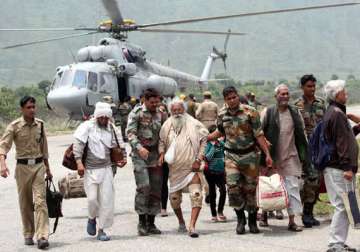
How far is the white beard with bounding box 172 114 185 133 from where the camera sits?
27.9ft

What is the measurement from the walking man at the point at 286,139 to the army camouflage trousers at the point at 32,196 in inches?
110

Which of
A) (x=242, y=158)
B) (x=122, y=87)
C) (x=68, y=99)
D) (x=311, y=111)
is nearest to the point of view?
(x=242, y=158)

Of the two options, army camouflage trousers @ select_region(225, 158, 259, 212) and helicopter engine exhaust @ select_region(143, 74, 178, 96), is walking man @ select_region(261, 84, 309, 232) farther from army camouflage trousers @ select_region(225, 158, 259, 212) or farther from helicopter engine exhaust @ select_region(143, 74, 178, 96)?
helicopter engine exhaust @ select_region(143, 74, 178, 96)

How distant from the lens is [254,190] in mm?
8375

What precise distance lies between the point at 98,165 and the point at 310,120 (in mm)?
2757

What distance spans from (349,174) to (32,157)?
11.7ft

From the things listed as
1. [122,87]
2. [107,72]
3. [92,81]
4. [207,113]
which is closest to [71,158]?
[207,113]

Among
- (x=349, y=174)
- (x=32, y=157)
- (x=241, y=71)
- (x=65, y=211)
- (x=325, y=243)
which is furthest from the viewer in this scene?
(x=241, y=71)

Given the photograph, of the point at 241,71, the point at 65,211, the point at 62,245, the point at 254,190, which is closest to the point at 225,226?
the point at 254,190

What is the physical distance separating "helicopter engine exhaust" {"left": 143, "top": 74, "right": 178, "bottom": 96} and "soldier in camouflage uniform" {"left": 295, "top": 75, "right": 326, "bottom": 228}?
48.1ft

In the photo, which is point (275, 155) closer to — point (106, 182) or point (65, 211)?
point (106, 182)

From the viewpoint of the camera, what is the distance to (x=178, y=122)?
8531mm

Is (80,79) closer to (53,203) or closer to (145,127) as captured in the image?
(145,127)

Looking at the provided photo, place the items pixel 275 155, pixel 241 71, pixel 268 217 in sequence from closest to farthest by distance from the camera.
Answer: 1. pixel 275 155
2. pixel 268 217
3. pixel 241 71
